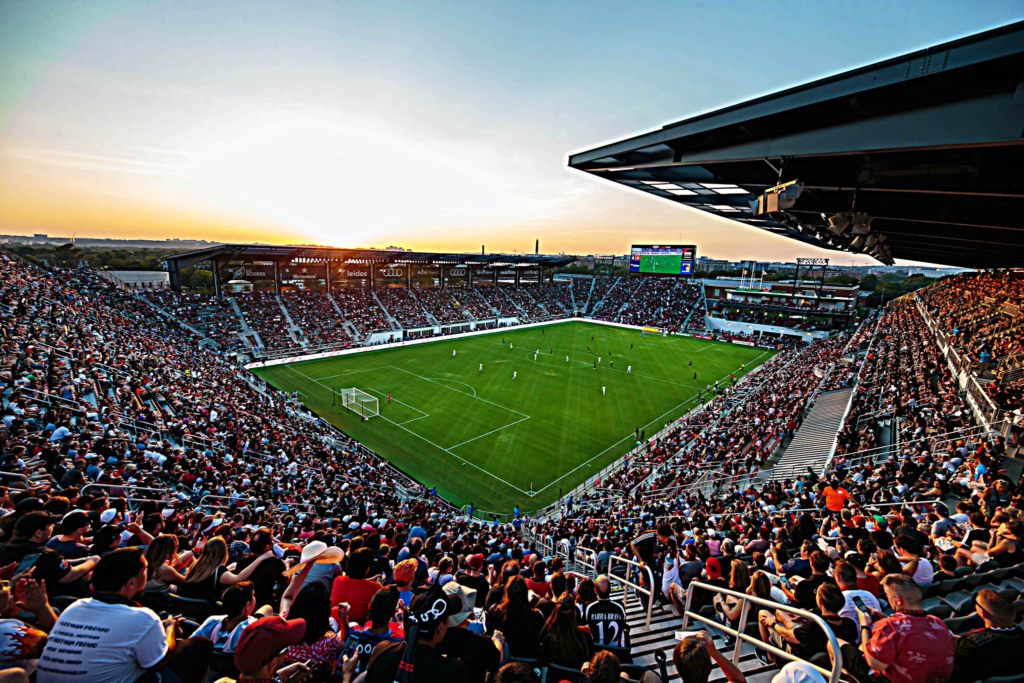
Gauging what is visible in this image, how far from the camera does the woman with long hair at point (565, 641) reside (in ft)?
9.83

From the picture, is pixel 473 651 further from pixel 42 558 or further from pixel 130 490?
pixel 130 490

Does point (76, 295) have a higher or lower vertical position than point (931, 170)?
lower

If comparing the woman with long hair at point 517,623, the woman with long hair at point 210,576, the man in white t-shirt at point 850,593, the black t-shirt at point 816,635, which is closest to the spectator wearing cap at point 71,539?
the woman with long hair at point 210,576

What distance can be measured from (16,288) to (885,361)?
43728 millimetres

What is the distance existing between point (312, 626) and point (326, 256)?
48214 mm

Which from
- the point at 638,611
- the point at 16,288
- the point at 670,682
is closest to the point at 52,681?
the point at 670,682

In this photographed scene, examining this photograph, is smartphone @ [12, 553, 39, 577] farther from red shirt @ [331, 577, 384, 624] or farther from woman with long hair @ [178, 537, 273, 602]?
red shirt @ [331, 577, 384, 624]

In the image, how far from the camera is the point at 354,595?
4035 millimetres

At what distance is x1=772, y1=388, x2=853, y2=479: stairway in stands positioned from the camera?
15.8 meters

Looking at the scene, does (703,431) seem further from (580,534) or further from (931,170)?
(931,170)

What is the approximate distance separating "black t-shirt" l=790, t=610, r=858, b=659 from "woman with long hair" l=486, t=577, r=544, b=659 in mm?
2091

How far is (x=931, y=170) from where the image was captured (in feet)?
16.5

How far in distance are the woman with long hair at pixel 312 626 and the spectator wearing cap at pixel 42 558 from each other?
2112 millimetres

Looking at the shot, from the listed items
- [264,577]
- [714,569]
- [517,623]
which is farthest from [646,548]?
[264,577]
